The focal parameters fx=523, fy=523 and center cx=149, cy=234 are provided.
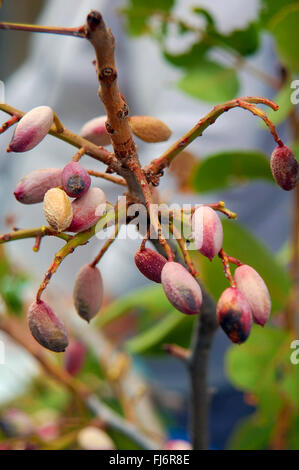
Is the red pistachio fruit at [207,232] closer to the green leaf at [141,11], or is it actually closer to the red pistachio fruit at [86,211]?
the red pistachio fruit at [86,211]

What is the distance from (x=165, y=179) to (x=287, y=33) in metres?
0.26

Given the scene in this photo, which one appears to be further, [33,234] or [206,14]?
[206,14]

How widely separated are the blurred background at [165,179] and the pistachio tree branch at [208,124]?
62 millimetres

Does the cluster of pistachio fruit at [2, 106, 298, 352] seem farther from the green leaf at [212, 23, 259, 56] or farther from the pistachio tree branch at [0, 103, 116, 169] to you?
the green leaf at [212, 23, 259, 56]

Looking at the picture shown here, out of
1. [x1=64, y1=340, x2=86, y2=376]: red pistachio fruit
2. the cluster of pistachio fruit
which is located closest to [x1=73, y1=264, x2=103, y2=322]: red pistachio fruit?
the cluster of pistachio fruit

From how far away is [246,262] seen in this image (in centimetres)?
33

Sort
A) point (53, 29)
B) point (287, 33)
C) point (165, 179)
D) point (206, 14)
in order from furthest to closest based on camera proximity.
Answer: point (165, 179) → point (206, 14) → point (287, 33) → point (53, 29)

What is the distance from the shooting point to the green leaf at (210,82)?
44 centimetres

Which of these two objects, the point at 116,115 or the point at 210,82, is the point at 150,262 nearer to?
the point at 116,115

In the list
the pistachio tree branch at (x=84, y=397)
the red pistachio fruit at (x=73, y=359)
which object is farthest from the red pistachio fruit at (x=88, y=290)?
the red pistachio fruit at (x=73, y=359)

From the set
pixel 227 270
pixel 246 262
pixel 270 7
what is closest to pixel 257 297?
pixel 227 270

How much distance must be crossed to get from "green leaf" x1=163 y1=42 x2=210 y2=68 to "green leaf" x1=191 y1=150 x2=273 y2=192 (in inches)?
5.3
